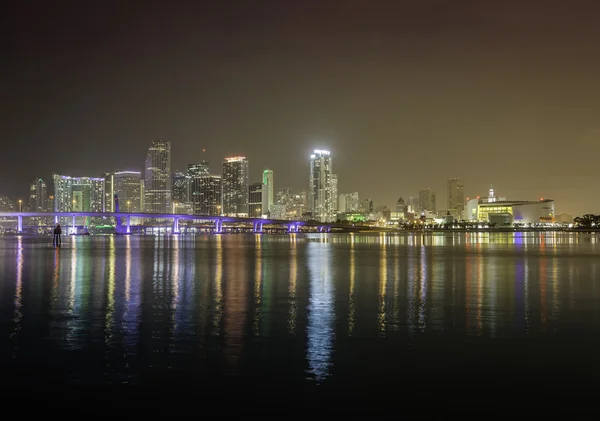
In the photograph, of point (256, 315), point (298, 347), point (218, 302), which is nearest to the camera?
point (298, 347)

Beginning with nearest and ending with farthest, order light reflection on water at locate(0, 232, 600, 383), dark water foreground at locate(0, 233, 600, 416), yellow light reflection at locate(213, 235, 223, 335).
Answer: dark water foreground at locate(0, 233, 600, 416) → light reflection on water at locate(0, 232, 600, 383) → yellow light reflection at locate(213, 235, 223, 335)

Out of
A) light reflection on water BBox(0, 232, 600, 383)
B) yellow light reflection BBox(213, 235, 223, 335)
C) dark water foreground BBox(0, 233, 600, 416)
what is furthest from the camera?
yellow light reflection BBox(213, 235, 223, 335)

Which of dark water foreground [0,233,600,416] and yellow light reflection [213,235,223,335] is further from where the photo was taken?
yellow light reflection [213,235,223,335]

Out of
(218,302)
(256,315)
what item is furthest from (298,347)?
(218,302)

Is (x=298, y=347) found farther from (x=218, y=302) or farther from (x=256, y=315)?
(x=218, y=302)

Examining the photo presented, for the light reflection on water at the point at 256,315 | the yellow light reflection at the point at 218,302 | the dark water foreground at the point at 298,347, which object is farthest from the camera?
the yellow light reflection at the point at 218,302

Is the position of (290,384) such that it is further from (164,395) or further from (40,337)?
(40,337)

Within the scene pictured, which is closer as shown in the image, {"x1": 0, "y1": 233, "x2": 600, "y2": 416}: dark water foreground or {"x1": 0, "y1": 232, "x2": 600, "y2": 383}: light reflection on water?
{"x1": 0, "y1": 233, "x2": 600, "y2": 416}: dark water foreground

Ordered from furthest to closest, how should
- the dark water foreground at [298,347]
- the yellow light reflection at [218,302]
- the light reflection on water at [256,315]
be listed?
the yellow light reflection at [218,302], the light reflection on water at [256,315], the dark water foreground at [298,347]

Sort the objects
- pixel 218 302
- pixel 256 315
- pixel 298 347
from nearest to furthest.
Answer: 1. pixel 298 347
2. pixel 256 315
3. pixel 218 302

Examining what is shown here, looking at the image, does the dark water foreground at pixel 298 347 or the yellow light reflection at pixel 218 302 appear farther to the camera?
the yellow light reflection at pixel 218 302

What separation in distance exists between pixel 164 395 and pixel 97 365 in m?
2.40

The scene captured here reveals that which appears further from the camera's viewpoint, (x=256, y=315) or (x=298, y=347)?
(x=256, y=315)

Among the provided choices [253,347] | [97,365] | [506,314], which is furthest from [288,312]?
[97,365]
